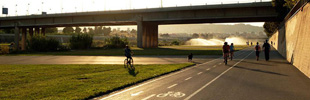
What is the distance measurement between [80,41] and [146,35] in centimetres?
1474

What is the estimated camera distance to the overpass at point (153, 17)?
45.6 metres

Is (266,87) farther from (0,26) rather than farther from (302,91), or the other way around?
(0,26)

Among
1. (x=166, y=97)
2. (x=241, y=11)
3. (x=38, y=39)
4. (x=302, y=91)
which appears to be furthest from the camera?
(x=38, y=39)

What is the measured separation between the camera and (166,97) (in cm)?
871

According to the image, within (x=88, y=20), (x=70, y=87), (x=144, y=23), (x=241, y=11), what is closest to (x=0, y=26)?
(x=88, y=20)

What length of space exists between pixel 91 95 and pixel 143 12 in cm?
4676

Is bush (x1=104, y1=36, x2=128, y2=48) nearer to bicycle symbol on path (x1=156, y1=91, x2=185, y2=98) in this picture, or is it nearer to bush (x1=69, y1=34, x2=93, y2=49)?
bush (x1=69, y1=34, x2=93, y2=49)

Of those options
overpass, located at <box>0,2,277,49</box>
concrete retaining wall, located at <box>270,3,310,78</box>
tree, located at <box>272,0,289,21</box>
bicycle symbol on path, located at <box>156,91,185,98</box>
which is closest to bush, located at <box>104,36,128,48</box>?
overpass, located at <box>0,2,277,49</box>

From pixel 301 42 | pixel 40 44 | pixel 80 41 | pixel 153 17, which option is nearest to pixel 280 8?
pixel 153 17

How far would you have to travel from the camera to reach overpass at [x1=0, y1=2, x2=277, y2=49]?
45.6m

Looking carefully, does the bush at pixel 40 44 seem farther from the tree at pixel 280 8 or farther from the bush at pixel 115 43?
the tree at pixel 280 8

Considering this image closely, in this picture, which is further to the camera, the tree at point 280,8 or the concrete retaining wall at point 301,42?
the tree at point 280,8

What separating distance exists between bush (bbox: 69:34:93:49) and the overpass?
349cm

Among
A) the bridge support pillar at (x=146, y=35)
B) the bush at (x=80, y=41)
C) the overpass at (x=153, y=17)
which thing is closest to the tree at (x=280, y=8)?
the overpass at (x=153, y=17)
